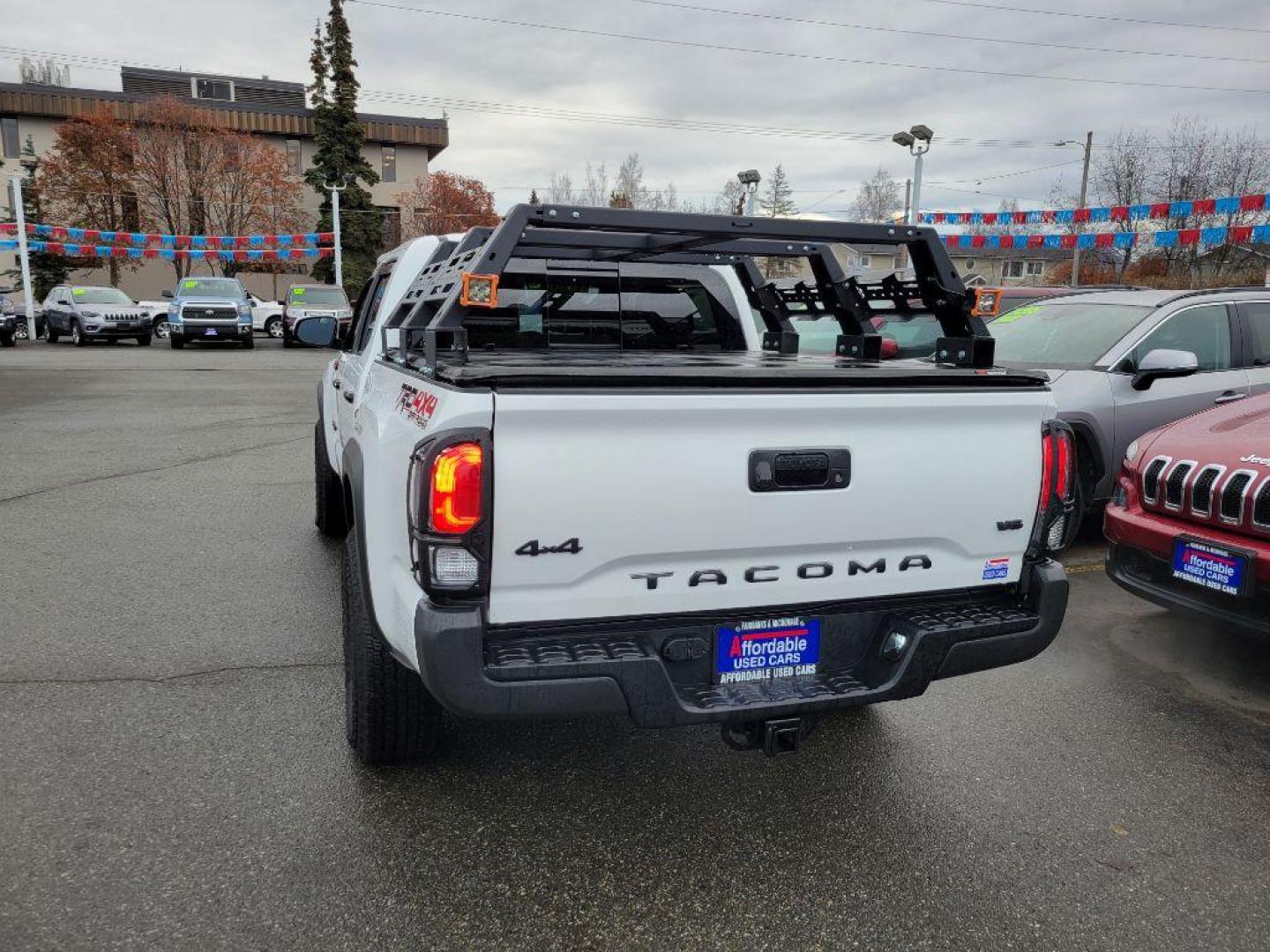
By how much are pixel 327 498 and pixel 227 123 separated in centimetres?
4551

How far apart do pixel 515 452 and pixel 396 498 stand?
17.3 inches

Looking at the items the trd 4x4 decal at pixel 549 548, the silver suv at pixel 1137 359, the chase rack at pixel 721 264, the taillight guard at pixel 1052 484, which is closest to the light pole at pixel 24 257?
the chase rack at pixel 721 264

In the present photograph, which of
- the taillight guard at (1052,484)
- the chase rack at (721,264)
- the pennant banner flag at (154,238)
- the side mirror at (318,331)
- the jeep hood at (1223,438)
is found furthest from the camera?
the pennant banner flag at (154,238)

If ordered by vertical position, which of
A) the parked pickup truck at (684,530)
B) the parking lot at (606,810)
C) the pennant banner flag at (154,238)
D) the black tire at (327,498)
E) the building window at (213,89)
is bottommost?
the parking lot at (606,810)

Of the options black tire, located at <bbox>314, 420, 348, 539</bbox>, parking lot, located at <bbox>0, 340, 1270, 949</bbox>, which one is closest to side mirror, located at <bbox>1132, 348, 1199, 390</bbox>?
parking lot, located at <bbox>0, 340, 1270, 949</bbox>

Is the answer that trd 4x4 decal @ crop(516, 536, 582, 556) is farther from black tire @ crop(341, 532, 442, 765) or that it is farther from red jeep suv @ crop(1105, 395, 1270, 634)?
red jeep suv @ crop(1105, 395, 1270, 634)

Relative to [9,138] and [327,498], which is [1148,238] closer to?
[327,498]

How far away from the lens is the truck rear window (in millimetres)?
4121

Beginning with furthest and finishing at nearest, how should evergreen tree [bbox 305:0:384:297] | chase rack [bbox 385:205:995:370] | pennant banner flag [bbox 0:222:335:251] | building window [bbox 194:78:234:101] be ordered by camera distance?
building window [bbox 194:78:234:101] < evergreen tree [bbox 305:0:384:297] < pennant banner flag [bbox 0:222:335:251] < chase rack [bbox 385:205:995:370]

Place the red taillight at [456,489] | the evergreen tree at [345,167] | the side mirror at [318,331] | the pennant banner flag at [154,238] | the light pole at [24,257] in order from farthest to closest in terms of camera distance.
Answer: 1. the evergreen tree at [345,167]
2. the pennant banner flag at [154,238]
3. the light pole at [24,257]
4. the side mirror at [318,331]
5. the red taillight at [456,489]

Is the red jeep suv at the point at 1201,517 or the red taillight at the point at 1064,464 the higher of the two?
the red taillight at the point at 1064,464

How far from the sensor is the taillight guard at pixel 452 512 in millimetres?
2240

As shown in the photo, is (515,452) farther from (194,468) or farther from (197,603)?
(194,468)

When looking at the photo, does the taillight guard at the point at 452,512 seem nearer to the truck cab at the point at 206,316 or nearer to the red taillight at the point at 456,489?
the red taillight at the point at 456,489
